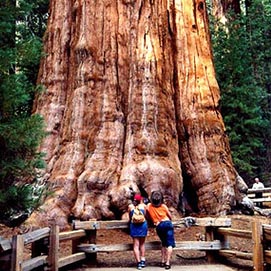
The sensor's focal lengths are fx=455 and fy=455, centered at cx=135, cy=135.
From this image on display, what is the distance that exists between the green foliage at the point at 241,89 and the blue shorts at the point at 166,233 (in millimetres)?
11162

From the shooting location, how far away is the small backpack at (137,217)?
7242 mm

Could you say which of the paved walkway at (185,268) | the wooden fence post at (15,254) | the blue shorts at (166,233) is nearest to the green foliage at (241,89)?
the paved walkway at (185,268)

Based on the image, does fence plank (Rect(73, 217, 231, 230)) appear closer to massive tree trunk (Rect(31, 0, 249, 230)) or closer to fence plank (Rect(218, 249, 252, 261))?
fence plank (Rect(218, 249, 252, 261))

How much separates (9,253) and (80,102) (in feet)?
18.5

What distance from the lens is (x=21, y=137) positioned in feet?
17.1

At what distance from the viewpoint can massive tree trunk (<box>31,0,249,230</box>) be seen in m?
9.33

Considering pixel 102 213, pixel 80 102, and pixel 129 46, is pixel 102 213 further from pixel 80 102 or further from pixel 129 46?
pixel 129 46

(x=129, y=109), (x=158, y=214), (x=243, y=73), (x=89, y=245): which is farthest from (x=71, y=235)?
(x=243, y=73)

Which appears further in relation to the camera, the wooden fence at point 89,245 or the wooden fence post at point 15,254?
the wooden fence at point 89,245

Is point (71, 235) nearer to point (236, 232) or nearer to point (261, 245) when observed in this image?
point (236, 232)

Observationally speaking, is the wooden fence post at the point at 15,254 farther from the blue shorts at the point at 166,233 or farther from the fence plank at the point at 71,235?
the blue shorts at the point at 166,233

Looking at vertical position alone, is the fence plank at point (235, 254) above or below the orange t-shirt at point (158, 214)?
below

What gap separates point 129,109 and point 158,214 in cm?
347

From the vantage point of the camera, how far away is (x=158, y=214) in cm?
742
